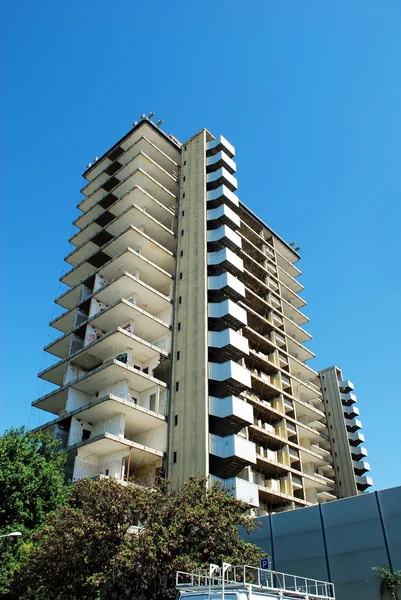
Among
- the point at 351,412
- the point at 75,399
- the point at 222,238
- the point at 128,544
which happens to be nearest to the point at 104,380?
the point at 75,399

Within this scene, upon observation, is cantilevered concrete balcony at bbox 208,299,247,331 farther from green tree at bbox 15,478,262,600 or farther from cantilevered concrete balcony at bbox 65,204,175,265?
green tree at bbox 15,478,262,600

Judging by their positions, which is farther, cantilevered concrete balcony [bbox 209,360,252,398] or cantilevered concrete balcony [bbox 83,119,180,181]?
cantilevered concrete balcony [bbox 83,119,180,181]

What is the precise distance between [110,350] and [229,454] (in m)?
13.2

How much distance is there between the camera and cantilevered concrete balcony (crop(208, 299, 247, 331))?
43.4 meters

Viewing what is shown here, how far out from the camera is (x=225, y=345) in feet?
136

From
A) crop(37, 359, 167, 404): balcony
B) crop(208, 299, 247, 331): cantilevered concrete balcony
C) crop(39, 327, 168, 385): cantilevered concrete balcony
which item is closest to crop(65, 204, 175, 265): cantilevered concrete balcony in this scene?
crop(208, 299, 247, 331): cantilevered concrete balcony

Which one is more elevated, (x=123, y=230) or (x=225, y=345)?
(x=123, y=230)

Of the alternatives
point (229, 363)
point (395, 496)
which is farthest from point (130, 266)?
point (395, 496)

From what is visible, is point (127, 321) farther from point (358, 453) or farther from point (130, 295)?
point (358, 453)

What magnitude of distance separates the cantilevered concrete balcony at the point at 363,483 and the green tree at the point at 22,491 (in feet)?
164

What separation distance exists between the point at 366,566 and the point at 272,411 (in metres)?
24.7

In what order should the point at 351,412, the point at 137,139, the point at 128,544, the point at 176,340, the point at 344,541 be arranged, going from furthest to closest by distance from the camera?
the point at 351,412 → the point at 137,139 → the point at 176,340 → the point at 344,541 → the point at 128,544

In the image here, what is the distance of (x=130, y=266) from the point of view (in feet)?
150

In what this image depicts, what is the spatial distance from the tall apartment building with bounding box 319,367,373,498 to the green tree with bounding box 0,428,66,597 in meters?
46.1
